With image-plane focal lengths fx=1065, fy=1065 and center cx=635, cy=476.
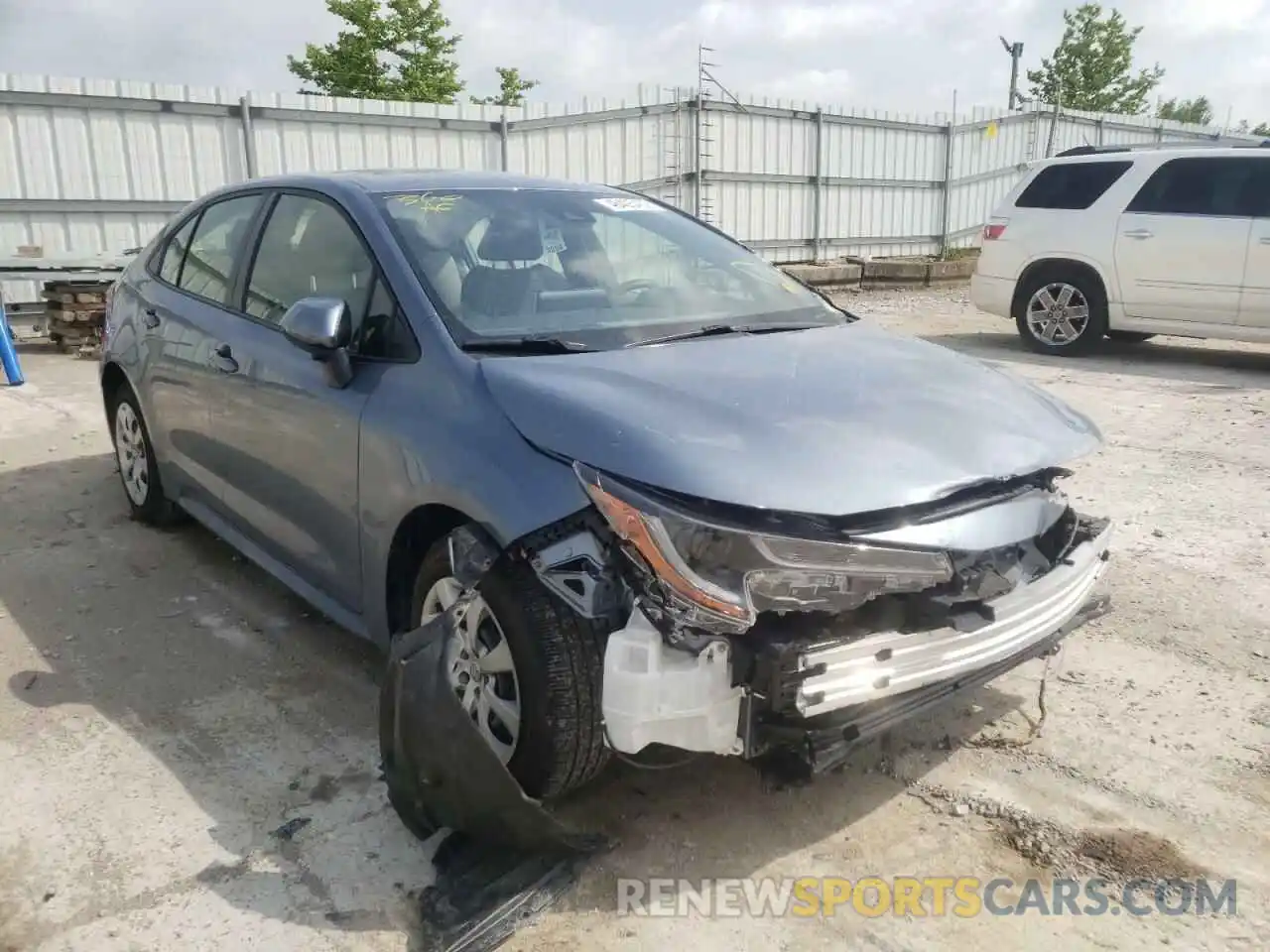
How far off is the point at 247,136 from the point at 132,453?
22.9ft

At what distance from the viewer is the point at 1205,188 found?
895cm

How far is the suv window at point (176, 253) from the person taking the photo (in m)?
4.71

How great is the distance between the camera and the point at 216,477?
13.6 ft

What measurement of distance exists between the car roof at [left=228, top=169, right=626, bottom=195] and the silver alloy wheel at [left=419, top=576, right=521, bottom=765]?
60.7 inches

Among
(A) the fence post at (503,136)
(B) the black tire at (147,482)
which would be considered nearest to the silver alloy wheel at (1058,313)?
(A) the fence post at (503,136)

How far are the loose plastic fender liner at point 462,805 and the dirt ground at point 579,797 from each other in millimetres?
86

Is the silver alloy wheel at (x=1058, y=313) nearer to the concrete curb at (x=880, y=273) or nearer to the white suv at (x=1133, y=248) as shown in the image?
the white suv at (x=1133, y=248)

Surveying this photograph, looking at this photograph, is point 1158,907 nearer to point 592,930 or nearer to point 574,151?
point 592,930

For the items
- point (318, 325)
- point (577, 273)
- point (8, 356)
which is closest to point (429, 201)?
point (577, 273)

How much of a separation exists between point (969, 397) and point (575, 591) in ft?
4.15

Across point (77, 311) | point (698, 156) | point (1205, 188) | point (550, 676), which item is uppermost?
point (698, 156)

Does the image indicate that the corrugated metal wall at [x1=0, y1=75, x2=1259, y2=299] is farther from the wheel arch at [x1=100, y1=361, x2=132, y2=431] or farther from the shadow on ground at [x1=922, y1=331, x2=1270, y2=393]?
the shadow on ground at [x1=922, y1=331, x2=1270, y2=393]

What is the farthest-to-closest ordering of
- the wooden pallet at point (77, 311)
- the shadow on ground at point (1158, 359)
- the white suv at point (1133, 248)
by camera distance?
the wooden pallet at point (77, 311) < the white suv at point (1133, 248) < the shadow on ground at point (1158, 359)

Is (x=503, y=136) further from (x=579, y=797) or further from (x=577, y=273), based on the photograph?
(x=579, y=797)
